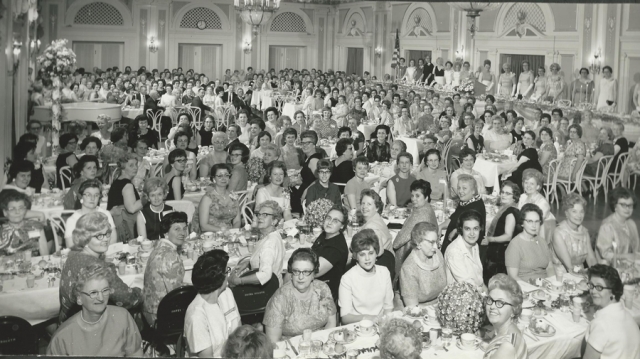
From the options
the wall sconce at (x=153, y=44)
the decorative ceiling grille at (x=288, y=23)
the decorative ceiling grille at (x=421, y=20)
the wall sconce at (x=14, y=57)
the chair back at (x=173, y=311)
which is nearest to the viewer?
the chair back at (x=173, y=311)

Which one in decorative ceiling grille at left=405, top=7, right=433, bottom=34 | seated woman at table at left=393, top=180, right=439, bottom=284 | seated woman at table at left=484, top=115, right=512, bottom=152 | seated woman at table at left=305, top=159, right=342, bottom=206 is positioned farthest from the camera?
decorative ceiling grille at left=405, top=7, right=433, bottom=34

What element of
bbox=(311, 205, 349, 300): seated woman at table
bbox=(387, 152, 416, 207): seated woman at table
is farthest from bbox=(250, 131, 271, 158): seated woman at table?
bbox=(311, 205, 349, 300): seated woman at table

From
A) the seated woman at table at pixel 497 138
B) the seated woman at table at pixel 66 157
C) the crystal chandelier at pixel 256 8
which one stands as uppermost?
the crystal chandelier at pixel 256 8

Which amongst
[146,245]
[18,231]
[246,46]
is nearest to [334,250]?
[146,245]

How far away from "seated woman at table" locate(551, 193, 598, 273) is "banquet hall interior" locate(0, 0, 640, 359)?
14 mm

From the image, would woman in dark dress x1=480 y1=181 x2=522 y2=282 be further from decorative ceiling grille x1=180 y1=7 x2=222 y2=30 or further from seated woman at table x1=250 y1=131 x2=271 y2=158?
decorative ceiling grille x1=180 y1=7 x2=222 y2=30

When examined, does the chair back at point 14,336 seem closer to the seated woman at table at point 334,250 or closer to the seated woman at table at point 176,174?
the seated woman at table at point 334,250

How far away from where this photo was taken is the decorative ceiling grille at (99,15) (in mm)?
20516

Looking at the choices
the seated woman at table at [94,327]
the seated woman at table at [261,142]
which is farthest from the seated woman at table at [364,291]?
the seated woman at table at [261,142]

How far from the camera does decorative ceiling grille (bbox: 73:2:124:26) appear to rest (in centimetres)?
2052

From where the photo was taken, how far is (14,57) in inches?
336

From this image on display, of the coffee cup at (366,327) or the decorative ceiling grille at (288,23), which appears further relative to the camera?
the decorative ceiling grille at (288,23)

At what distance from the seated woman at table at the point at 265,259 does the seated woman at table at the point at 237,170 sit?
191cm

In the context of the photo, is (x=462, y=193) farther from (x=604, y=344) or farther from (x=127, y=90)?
(x=127, y=90)
